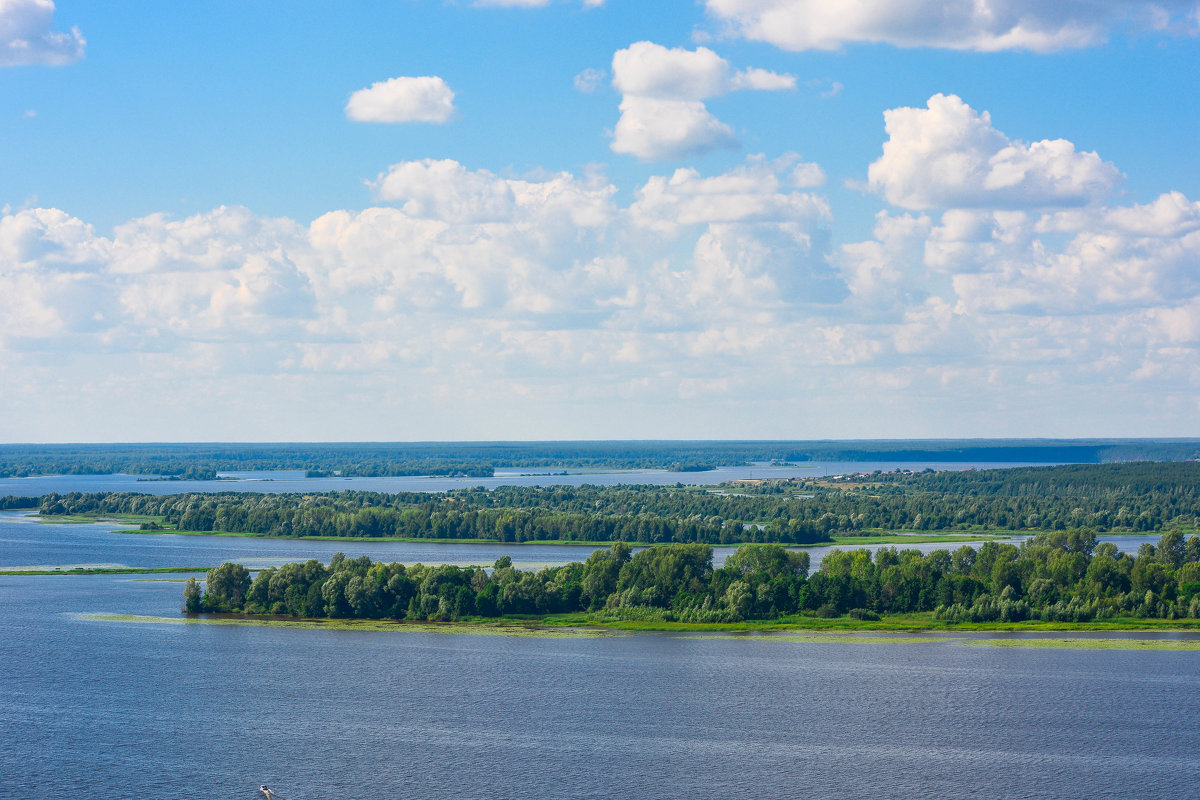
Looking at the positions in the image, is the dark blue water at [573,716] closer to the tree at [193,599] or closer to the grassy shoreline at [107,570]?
the tree at [193,599]

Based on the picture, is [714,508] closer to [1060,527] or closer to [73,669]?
[1060,527]

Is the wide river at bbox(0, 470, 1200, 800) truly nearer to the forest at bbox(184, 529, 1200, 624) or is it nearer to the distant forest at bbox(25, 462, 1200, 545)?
the forest at bbox(184, 529, 1200, 624)

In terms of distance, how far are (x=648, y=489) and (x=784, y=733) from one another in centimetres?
15226

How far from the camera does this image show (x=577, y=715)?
49594mm

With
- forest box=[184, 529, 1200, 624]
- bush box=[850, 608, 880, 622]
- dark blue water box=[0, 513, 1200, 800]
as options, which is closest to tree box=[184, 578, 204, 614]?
forest box=[184, 529, 1200, 624]

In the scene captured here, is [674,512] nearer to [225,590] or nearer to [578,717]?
[225,590]

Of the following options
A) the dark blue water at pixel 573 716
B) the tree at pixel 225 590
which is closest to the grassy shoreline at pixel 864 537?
the tree at pixel 225 590

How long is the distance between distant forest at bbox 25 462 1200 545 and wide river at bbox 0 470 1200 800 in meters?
62.8

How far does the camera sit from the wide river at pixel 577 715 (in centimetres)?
4116

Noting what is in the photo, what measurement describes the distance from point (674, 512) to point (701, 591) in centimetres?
7985

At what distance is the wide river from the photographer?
135 feet

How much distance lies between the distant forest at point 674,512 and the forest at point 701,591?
4704 cm

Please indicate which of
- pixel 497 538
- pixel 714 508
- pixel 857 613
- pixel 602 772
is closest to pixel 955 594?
pixel 857 613

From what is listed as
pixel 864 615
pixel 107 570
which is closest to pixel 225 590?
pixel 107 570
